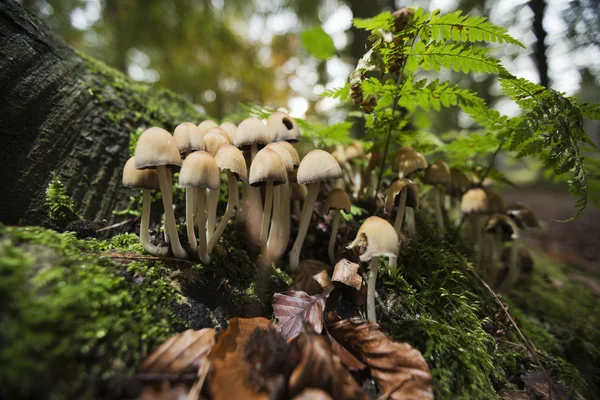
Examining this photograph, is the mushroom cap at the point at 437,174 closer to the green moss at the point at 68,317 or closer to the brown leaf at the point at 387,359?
the brown leaf at the point at 387,359

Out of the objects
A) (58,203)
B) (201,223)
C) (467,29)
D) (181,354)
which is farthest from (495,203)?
(58,203)

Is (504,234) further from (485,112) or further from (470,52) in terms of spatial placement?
(470,52)

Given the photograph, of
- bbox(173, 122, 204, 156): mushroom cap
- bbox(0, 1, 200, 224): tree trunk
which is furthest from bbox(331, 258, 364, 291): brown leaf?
bbox(0, 1, 200, 224): tree trunk

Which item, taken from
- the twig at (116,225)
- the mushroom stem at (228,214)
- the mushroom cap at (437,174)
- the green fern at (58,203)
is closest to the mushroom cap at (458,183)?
the mushroom cap at (437,174)

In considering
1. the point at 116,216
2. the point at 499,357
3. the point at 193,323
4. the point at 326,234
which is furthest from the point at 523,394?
the point at 116,216

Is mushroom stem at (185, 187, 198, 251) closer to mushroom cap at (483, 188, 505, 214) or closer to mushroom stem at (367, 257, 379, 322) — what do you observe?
mushroom stem at (367, 257, 379, 322)

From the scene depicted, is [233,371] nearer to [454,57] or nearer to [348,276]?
[348,276]
